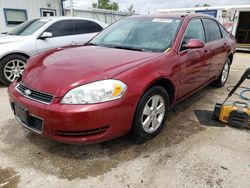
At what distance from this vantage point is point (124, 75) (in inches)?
90.6

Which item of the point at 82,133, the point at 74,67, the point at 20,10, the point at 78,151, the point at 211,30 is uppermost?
the point at 20,10

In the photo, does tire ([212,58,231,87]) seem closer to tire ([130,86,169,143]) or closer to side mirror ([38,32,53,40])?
tire ([130,86,169,143])

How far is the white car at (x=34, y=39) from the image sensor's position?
4.93 metres

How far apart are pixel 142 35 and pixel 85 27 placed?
11.4 ft

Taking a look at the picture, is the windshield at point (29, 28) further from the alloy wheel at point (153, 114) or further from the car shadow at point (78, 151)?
the alloy wheel at point (153, 114)

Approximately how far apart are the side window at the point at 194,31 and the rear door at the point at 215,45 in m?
0.20

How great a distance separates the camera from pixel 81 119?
2102mm

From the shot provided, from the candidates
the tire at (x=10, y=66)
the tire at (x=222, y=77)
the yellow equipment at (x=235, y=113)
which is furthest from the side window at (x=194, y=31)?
the tire at (x=10, y=66)

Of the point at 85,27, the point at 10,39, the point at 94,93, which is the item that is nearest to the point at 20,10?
the point at 85,27

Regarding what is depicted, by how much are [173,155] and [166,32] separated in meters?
1.63

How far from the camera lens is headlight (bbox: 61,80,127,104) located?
2.13 m

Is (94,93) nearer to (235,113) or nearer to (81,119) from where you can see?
(81,119)

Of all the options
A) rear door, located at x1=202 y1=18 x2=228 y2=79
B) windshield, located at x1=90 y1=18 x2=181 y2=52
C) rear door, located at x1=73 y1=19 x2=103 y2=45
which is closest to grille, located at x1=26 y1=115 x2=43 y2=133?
windshield, located at x1=90 y1=18 x2=181 y2=52

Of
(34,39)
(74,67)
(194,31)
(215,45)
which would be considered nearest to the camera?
(74,67)
